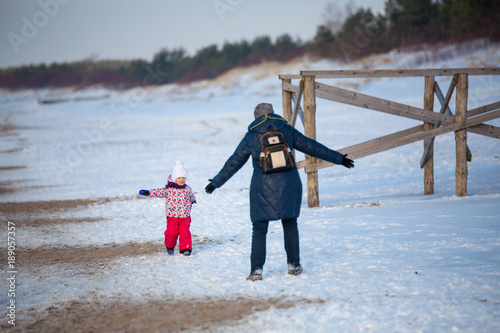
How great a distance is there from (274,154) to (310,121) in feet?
13.6

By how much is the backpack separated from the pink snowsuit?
1727mm

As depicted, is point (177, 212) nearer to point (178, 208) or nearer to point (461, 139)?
point (178, 208)

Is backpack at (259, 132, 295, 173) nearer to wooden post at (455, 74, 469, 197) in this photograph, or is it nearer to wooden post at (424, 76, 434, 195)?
wooden post at (455, 74, 469, 197)

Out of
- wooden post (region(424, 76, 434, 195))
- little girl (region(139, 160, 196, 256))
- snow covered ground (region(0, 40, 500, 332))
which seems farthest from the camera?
wooden post (region(424, 76, 434, 195))

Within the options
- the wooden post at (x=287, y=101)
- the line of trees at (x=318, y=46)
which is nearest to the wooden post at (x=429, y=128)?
the wooden post at (x=287, y=101)

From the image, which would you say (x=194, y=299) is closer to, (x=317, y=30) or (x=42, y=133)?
(x=42, y=133)

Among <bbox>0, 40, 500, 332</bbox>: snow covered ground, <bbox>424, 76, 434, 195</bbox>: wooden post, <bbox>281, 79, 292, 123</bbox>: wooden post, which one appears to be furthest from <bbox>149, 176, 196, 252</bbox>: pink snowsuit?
<bbox>424, 76, 434, 195</bbox>: wooden post

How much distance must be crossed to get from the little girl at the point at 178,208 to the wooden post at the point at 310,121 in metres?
3.18

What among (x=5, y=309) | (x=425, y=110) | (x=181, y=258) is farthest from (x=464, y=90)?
→ (x=5, y=309)

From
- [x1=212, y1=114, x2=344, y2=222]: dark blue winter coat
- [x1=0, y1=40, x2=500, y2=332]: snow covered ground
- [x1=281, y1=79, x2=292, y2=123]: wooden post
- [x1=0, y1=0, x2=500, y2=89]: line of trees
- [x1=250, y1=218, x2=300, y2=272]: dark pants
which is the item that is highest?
[x1=0, y1=0, x2=500, y2=89]: line of trees

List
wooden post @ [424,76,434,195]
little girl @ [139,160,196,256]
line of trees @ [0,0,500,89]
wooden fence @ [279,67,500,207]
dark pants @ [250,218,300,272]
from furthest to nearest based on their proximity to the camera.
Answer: line of trees @ [0,0,500,89]
wooden post @ [424,76,434,195]
wooden fence @ [279,67,500,207]
little girl @ [139,160,196,256]
dark pants @ [250,218,300,272]

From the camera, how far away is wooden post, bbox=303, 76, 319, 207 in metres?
8.51

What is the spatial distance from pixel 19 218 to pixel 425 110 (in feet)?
26.5

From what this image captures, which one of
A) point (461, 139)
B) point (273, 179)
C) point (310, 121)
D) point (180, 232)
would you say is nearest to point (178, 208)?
point (180, 232)
